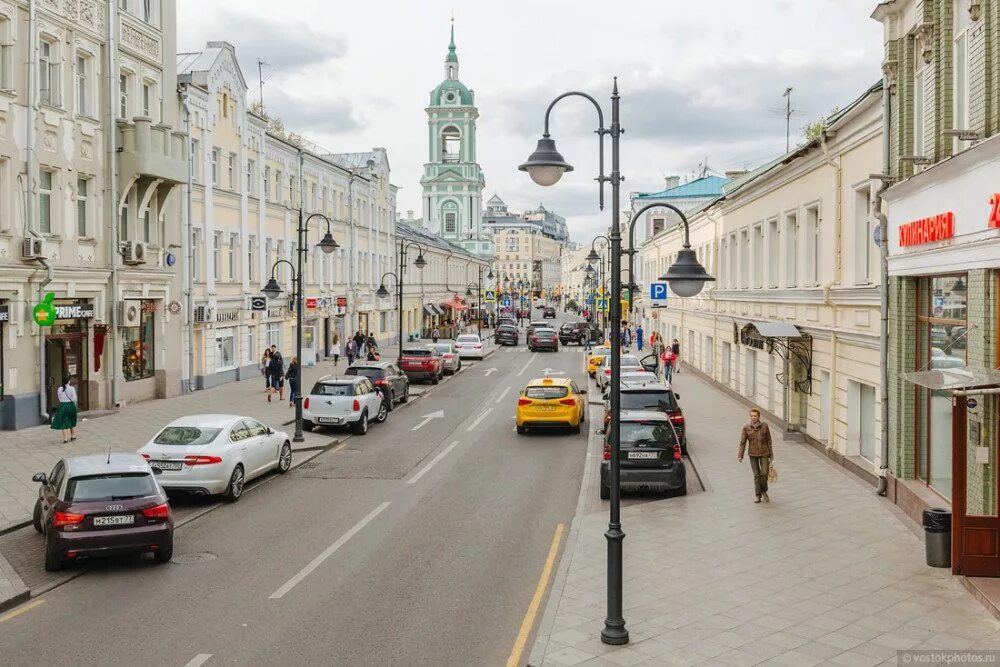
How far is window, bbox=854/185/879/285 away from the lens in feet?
56.4

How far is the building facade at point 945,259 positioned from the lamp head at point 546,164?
4.68 metres

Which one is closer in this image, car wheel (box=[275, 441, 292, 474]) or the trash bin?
the trash bin

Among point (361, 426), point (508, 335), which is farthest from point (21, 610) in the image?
point (508, 335)

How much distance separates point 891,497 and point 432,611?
8.75 m

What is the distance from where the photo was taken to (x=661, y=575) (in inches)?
439

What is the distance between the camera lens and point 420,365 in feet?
125

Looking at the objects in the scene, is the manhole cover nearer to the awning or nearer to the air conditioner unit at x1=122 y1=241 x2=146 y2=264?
the awning

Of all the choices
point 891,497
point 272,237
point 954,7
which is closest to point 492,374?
point 272,237

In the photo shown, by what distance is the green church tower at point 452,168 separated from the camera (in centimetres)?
10088

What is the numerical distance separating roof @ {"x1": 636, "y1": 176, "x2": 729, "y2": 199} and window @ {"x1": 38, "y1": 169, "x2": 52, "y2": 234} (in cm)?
4511

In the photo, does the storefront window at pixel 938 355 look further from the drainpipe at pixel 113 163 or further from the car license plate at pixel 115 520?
the drainpipe at pixel 113 163

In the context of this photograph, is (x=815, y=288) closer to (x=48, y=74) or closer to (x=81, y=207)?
(x=81, y=207)

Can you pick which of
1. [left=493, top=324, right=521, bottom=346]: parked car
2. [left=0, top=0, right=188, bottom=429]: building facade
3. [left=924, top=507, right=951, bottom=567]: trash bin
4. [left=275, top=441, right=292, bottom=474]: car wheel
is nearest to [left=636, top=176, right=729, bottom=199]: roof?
[left=493, top=324, right=521, bottom=346]: parked car

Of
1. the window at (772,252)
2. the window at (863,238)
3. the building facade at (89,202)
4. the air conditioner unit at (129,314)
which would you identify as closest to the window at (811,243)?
the window at (863,238)
